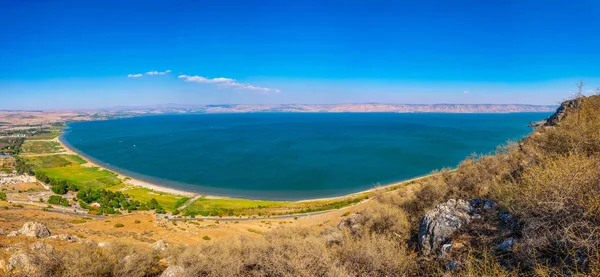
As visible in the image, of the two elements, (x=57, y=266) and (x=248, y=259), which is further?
(x=248, y=259)

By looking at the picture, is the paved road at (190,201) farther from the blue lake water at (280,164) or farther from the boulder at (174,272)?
the boulder at (174,272)

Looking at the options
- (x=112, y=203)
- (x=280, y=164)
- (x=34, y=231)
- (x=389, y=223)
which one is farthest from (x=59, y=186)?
(x=389, y=223)

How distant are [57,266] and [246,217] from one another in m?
32.1

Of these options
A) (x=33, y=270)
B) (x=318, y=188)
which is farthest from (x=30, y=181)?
(x=33, y=270)

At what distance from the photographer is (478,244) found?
766cm

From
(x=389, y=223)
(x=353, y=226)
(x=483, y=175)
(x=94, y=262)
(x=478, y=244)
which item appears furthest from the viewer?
(x=353, y=226)

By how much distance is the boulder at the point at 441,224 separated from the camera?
28.4 feet

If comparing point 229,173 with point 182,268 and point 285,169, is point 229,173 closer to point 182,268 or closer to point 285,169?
point 285,169

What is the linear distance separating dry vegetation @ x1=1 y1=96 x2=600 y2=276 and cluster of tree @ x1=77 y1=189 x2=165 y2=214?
37.0m

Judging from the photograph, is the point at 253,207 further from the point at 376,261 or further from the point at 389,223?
the point at 376,261

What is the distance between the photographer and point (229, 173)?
234 feet

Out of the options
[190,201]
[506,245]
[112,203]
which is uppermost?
[506,245]

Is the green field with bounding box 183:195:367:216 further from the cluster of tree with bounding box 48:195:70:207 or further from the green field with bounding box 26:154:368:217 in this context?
the cluster of tree with bounding box 48:195:70:207

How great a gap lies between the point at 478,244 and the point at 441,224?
52.6 inches
